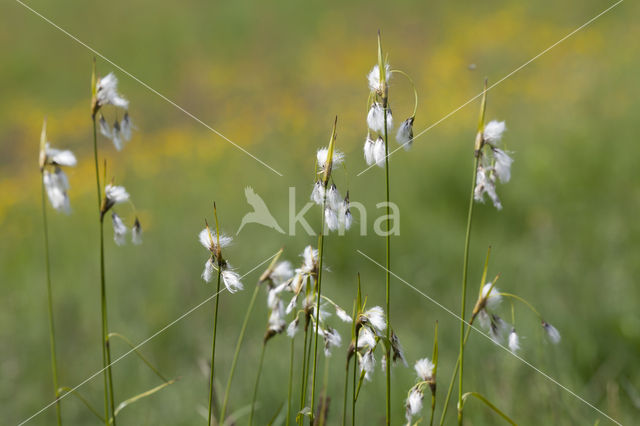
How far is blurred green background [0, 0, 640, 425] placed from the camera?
2.82m

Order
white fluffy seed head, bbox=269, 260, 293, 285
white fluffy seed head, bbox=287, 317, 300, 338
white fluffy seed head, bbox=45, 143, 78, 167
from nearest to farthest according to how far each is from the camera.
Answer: white fluffy seed head, bbox=45, 143, 78, 167 → white fluffy seed head, bbox=287, 317, 300, 338 → white fluffy seed head, bbox=269, 260, 293, 285

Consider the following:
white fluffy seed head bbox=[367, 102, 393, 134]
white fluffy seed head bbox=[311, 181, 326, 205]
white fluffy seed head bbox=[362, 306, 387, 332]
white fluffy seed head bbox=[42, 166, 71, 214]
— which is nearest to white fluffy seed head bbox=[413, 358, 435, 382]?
white fluffy seed head bbox=[362, 306, 387, 332]

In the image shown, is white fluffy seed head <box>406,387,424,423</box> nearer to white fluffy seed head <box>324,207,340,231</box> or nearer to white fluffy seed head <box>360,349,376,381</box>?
white fluffy seed head <box>360,349,376,381</box>

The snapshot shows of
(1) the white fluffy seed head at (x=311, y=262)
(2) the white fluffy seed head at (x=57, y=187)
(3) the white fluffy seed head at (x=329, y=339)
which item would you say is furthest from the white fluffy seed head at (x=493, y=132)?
(2) the white fluffy seed head at (x=57, y=187)

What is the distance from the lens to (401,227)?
4.52 metres

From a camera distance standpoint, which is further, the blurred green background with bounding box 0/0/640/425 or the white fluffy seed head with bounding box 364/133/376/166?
the blurred green background with bounding box 0/0/640/425

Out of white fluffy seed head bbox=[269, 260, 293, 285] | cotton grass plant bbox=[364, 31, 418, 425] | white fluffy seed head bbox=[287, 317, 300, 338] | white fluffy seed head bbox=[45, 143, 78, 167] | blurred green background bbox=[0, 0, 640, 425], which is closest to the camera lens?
cotton grass plant bbox=[364, 31, 418, 425]

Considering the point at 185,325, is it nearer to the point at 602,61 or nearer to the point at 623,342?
the point at 623,342

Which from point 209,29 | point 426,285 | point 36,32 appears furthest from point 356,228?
point 36,32

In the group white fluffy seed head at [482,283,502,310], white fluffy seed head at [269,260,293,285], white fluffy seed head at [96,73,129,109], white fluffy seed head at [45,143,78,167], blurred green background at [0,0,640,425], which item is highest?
white fluffy seed head at [96,73,129,109]

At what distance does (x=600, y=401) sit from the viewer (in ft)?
8.21

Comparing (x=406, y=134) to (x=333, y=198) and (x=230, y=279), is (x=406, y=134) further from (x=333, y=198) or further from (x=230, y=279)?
(x=230, y=279)

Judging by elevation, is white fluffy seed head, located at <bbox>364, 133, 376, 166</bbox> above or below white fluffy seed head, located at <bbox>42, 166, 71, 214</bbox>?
above

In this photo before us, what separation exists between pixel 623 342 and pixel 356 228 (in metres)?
2.20
